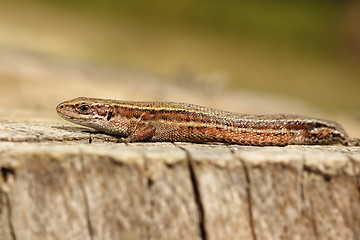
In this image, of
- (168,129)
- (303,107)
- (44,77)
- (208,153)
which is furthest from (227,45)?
(208,153)

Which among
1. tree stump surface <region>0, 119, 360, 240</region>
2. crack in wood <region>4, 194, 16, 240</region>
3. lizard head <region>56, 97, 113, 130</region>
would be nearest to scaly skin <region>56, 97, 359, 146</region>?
lizard head <region>56, 97, 113, 130</region>

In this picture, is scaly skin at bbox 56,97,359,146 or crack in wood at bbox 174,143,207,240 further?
scaly skin at bbox 56,97,359,146

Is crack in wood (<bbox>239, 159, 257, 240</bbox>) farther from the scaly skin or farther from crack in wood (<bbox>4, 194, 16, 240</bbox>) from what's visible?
crack in wood (<bbox>4, 194, 16, 240</bbox>)

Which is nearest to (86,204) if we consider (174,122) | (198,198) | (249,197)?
(198,198)

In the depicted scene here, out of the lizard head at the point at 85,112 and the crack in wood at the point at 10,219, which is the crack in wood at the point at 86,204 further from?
the lizard head at the point at 85,112

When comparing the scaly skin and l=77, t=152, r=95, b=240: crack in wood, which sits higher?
the scaly skin

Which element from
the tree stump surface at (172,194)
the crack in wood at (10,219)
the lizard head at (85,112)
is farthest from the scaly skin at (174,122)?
the crack in wood at (10,219)

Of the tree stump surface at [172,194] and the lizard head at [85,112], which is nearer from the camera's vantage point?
the tree stump surface at [172,194]
